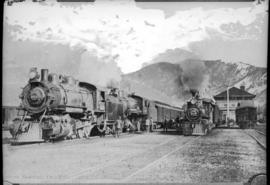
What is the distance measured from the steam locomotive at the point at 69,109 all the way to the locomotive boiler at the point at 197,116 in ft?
0.79

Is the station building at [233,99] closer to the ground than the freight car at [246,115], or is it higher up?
higher up

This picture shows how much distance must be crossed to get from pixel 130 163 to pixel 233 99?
5.50ft

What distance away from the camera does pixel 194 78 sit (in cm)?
527

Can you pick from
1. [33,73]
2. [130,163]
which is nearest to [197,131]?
[130,163]

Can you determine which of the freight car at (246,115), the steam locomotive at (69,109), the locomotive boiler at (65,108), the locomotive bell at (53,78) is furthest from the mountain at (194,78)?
the locomotive bell at (53,78)

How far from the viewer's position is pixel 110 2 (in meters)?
4.97

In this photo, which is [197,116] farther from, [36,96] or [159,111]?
[36,96]

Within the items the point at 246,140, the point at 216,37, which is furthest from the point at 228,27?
the point at 246,140

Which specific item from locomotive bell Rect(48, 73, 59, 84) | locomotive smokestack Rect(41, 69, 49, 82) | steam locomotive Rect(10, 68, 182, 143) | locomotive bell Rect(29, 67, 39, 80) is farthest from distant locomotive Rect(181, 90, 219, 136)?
locomotive bell Rect(29, 67, 39, 80)

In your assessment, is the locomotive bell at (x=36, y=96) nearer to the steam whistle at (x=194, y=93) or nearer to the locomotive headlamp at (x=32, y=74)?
the locomotive headlamp at (x=32, y=74)

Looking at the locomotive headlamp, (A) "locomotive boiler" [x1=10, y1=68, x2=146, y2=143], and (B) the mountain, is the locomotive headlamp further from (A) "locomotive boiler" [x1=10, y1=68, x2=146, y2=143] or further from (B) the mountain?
(B) the mountain

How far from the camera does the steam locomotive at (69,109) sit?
5.22m

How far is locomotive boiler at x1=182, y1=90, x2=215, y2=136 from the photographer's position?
5.47 m

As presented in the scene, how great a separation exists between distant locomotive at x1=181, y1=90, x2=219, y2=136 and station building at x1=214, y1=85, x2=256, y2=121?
101 mm
